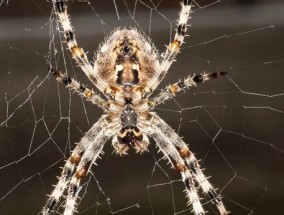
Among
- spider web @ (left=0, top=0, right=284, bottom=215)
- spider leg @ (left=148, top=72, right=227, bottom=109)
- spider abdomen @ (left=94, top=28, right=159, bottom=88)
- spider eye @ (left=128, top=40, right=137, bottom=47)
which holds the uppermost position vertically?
spider eye @ (left=128, top=40, right=137, bottom=47)

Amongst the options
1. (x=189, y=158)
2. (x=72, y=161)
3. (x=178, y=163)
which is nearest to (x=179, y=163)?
(x=178, y=163)

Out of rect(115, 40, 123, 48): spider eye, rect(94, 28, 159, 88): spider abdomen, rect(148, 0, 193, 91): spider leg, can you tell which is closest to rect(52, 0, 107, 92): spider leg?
rect(94, 28, 159, 88): spider abdomen

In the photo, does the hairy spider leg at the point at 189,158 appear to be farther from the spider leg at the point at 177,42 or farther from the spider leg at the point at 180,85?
the spider leg at the point at 177,42

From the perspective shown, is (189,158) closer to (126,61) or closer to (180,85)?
(180,85)

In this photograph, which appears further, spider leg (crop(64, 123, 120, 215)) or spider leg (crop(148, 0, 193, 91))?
spider leg (crop(64, 123, 120, 215))

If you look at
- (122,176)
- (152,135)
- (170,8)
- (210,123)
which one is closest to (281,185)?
(210,123)

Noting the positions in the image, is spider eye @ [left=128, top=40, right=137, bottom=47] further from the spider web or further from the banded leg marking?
the spider web

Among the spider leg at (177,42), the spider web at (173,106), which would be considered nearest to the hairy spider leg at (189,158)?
the spider leg at (177,42)

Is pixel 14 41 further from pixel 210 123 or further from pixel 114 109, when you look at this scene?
pixel 114 109
